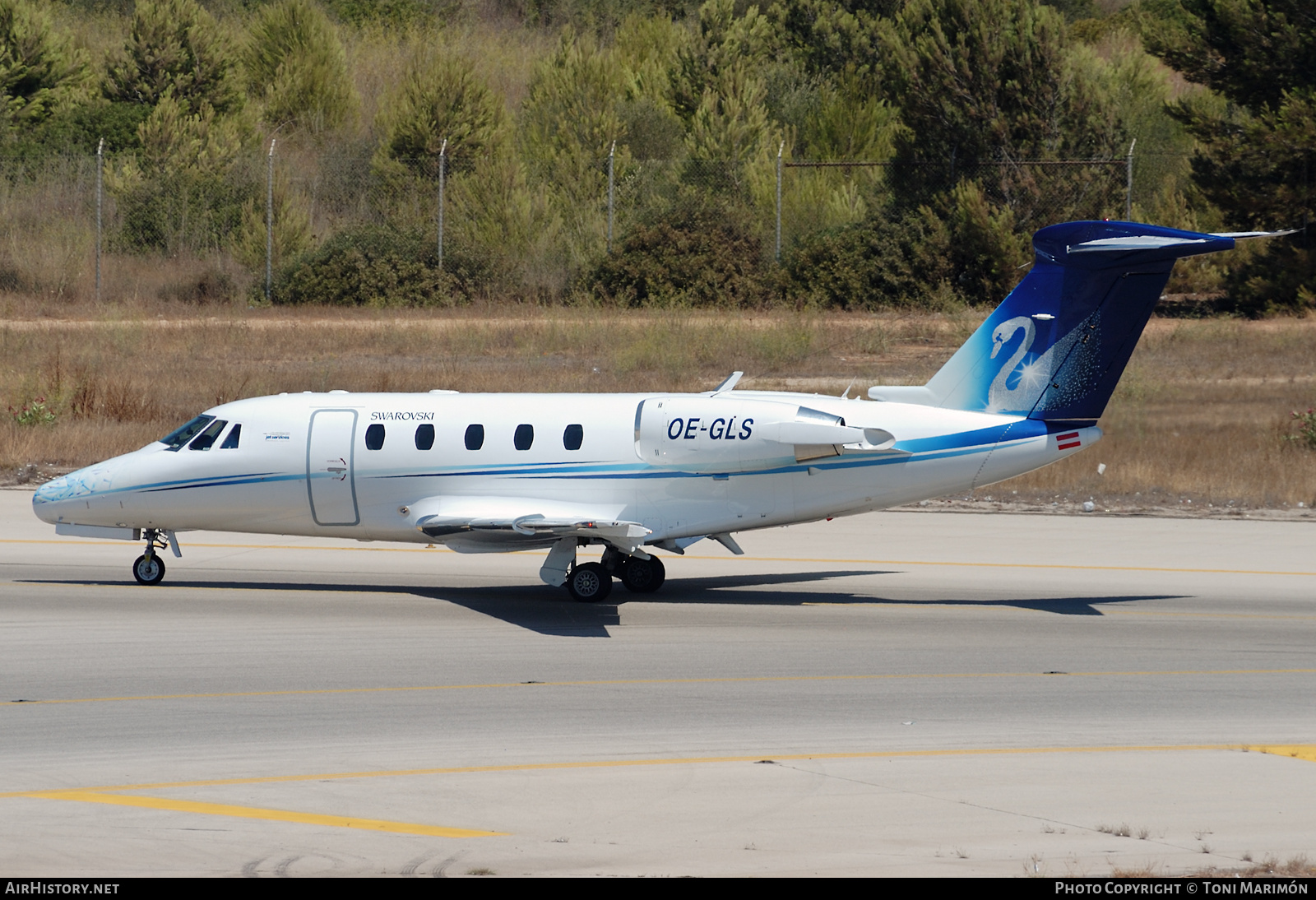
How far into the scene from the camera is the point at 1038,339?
17.7 m

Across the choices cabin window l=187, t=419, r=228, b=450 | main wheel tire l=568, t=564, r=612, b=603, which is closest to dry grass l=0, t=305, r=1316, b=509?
main wheel tire l=568, t=564, r=612, b=603

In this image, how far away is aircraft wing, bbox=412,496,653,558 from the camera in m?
16.9

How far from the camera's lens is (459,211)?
52969mm

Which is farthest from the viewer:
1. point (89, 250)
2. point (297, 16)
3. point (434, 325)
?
point (297, 16)

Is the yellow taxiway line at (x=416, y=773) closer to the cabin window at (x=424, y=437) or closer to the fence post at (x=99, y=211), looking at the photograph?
the cabin window at (x=424, y=437)

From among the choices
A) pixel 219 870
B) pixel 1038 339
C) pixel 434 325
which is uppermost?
pixel 1038 339

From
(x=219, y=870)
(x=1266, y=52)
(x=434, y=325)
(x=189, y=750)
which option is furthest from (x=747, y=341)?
(x=219, y=870)

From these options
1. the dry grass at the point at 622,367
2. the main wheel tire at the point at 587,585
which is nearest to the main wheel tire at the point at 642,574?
the main wheel tire at the point at 587,585

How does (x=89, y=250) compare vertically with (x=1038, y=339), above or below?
below

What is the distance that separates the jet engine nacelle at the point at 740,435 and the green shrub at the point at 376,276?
3324 centimetres

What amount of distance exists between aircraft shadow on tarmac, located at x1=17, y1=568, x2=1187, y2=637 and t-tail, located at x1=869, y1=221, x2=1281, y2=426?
245cm

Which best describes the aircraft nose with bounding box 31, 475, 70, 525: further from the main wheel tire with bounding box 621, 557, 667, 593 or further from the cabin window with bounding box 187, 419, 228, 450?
the main wheel tire with bounding box 621, 557, 667, 593

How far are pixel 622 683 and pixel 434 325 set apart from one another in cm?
3229

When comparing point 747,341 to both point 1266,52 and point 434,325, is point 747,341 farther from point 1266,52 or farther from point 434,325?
point 1266,52
